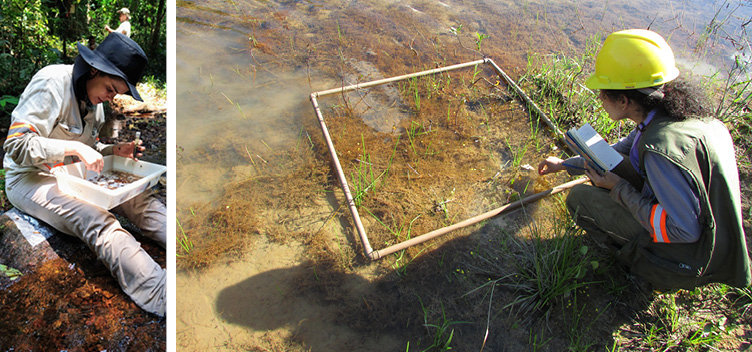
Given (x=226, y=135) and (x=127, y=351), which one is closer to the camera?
(x=127, y=351)

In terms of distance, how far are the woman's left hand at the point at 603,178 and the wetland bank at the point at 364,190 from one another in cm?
33

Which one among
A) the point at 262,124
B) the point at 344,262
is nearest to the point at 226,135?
the point at 262,124

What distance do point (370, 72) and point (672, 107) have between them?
2.68 metres

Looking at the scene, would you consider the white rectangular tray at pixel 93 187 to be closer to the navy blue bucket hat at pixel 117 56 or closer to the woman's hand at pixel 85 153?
the woman's hand at pixel 85 153

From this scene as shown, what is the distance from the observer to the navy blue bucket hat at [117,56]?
1.88 m

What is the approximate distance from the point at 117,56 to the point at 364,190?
1717mm

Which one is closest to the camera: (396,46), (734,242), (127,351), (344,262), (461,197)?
(127,351)

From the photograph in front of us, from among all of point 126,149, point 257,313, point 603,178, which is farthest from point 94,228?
point 603,178

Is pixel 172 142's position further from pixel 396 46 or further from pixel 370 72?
pixel 396 46

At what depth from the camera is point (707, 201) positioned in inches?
86.7

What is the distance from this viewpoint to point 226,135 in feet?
11.8

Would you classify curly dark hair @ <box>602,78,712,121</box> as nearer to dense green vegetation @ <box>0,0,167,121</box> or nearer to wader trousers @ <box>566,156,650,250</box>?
wader trousers @ <box>566,156,650,250</box>

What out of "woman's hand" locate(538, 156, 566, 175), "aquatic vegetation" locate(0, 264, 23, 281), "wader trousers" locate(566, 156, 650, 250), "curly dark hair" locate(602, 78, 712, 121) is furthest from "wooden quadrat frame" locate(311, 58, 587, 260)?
"aquatic vegetation" locate(0, 264, 23, 281)

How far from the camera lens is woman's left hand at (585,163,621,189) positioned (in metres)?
2.61
